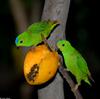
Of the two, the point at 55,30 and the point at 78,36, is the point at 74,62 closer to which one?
the point at 55,30

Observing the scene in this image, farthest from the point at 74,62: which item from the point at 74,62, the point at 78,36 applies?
the point at 78,36

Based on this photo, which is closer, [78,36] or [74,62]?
Answer: [74,62]

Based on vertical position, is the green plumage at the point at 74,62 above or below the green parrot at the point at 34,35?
below

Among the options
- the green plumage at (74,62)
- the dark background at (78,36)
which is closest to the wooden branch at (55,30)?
the green plumage at (74,62)

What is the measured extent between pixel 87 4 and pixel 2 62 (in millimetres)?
694

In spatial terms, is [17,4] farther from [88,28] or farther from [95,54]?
[95,54]

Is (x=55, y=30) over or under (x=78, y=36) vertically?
over

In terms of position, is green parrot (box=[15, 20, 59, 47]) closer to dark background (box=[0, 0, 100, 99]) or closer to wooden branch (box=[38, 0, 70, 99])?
wooden branch (box=[38, 0, 70, 99])

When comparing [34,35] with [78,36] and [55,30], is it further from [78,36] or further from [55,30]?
[78,36]

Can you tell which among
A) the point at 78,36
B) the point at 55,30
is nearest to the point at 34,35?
the point at 55,30

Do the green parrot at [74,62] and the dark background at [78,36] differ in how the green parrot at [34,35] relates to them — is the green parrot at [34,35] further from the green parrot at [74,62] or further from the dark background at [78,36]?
the dark background at [78,36]

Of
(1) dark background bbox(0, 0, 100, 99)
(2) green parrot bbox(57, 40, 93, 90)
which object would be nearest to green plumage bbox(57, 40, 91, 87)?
(2) green parrot bbox(57, 40, 93, 90)

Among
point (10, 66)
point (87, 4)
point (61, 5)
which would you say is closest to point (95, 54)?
point (87, 4)

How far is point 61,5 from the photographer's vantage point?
685 millimetres
